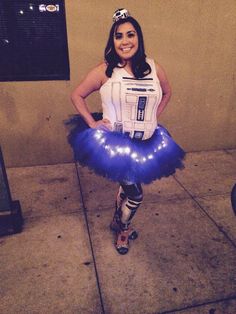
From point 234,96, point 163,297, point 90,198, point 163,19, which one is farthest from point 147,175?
point 234,96

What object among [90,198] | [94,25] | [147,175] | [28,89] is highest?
[94,25]

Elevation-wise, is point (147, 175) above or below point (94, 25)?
below

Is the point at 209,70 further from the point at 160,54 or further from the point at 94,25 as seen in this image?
the point at 94,25

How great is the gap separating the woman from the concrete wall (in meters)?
1.74

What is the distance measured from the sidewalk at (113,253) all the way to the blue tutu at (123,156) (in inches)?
36.1

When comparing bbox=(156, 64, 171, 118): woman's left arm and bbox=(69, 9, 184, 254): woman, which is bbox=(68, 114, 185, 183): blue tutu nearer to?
bbox=(69, 9, 184, 254): woman

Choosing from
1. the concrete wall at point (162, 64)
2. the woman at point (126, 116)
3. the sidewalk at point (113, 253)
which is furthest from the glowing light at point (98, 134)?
the concrete wall at point (162, 64)

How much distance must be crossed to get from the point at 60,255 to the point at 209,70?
3.78m

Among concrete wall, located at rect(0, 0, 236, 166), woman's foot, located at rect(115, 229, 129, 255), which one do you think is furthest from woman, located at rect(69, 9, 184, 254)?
concrete wall, located at rect(0, 0, 236, 166)

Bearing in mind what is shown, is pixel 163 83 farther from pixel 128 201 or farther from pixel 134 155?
pixel 128 201

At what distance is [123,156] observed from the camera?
2.44 metres

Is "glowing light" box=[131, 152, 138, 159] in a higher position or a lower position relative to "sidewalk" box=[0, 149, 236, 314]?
higher

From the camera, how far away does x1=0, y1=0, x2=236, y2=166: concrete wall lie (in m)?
3.97

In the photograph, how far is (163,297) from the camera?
235cm
